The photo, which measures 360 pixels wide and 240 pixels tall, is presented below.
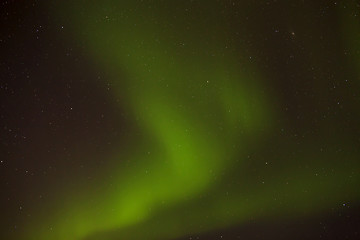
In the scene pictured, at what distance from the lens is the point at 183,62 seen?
7.11 ft

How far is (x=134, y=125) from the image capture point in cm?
220

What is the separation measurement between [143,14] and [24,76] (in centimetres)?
74

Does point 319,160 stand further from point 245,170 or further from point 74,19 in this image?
point 74,19

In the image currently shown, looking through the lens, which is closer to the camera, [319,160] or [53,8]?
[53,8]

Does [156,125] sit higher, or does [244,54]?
[244,54]

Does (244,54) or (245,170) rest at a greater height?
(244,54)

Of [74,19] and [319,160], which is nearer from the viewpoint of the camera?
[74,19]

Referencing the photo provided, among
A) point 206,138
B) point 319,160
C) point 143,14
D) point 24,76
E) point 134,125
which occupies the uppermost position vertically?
point 143,14

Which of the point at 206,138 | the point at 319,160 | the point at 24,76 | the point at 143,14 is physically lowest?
the point at 319,160

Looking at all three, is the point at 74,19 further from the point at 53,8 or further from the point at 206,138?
the point at 206,138

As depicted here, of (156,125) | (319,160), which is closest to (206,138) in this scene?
(156,125)

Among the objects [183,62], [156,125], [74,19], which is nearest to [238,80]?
[183,62]

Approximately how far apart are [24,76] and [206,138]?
1.08 m

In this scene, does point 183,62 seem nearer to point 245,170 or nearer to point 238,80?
point 238,80
